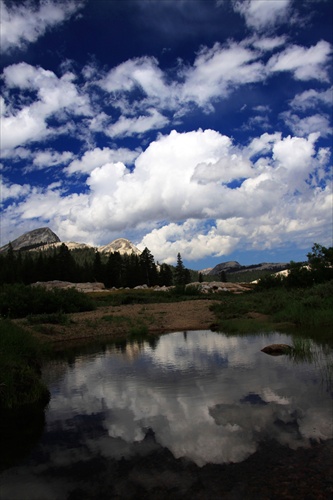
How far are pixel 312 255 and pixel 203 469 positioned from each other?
4791 centimetres

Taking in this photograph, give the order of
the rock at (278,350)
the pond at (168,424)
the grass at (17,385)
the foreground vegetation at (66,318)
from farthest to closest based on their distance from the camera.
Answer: the rock at (278,350)
the foreground vegetation at (66,318)
the grass at (17,385)
the pond at (168,424)

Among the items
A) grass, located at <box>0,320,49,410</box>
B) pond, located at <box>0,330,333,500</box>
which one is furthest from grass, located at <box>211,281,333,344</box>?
grass, located at <box>0,320,49,410</box>

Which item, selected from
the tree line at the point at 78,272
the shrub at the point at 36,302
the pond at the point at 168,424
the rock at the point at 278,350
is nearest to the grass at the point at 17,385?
the pond at the point at 168,424

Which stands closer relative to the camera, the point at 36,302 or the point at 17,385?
the point at 17,385

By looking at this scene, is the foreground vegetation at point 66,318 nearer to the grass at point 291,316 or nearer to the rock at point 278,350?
the grass at point 291,316

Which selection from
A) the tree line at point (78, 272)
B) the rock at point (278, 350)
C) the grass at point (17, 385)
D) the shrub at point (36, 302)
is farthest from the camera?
the tree line at point (78, 272)

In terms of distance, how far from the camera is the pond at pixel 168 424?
5.73 meters

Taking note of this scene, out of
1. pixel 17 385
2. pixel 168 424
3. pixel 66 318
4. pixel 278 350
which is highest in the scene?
pixel 66 318

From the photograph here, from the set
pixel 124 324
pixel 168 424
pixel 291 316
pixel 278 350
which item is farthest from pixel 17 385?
pixel 291 316

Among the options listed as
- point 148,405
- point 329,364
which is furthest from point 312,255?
point 148,405

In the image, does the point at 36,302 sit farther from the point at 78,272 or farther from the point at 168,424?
the point at 78,272

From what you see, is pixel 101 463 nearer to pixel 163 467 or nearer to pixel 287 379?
pixel 163 467

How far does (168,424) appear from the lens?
25.6 feet

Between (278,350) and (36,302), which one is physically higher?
(36,302)
